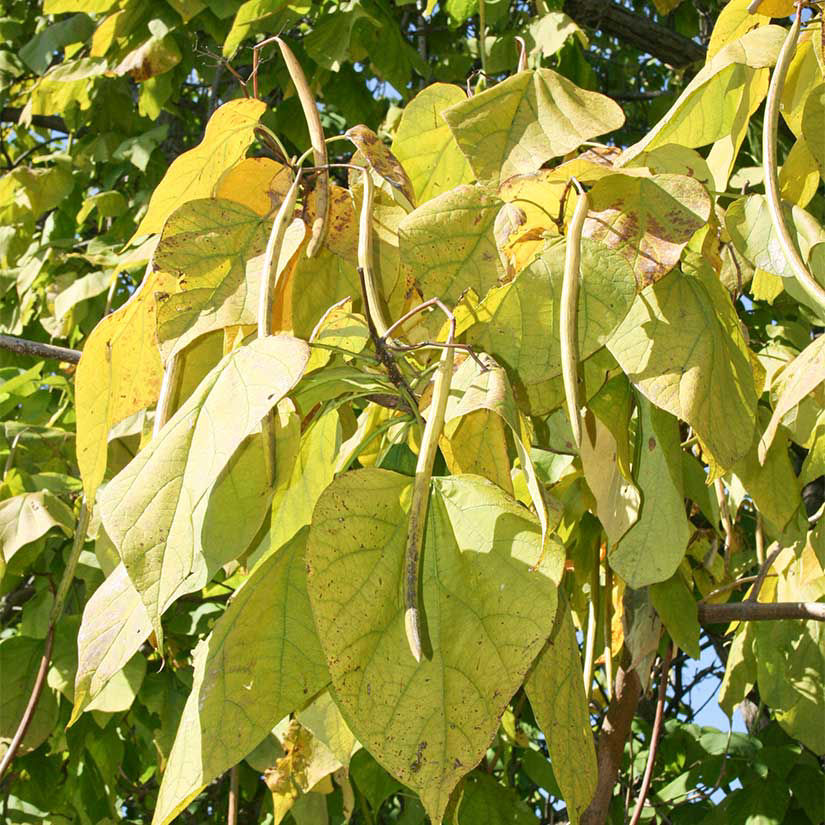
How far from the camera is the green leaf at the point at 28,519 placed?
0.94 metres

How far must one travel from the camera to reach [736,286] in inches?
29.7

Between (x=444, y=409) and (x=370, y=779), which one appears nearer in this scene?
(x=444, y=409)

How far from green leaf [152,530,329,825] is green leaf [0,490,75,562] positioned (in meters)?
0.57

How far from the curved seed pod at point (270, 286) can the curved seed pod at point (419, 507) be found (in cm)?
6

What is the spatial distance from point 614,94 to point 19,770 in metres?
1.59

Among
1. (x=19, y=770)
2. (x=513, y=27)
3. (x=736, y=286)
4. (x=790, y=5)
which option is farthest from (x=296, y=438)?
(x=513, y=27)

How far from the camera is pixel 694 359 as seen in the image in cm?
46

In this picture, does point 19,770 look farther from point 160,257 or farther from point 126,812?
point 160,257

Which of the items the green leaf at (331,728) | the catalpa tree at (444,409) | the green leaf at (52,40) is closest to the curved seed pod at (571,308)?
the catalpa tree at (444,409)

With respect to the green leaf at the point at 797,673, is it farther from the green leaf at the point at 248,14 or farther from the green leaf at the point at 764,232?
the green leaf at the point at 248,14

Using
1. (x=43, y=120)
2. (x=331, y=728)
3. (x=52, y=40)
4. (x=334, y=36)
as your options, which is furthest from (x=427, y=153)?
(x=43, y=120)

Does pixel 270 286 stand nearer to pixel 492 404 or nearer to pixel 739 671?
pixel 492 404

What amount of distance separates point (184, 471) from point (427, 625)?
99 millimetres

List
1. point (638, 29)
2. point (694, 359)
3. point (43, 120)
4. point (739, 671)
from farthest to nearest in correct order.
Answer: point (43, 120)
point (638, 29)
point (739, 671)
point (694, 359)
